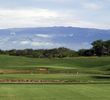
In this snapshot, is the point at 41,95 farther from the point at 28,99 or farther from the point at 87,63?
the point at 87,63

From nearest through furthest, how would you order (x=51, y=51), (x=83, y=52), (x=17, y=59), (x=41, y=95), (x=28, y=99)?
(x=28, y=99), (x=41, y=95), (x=17, y=59), (x=83, y=52), (x=51, y=51)

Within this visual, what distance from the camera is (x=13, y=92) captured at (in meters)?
20.0

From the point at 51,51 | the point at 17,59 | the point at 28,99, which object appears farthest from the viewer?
the point at 51,51

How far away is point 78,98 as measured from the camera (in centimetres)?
1800

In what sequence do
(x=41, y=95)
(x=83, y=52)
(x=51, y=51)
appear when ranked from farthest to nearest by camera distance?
1. (x=51, y=51)
2. (x=83, y=52)
3. (x=41, y=95)

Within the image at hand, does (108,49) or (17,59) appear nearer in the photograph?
(17,59)

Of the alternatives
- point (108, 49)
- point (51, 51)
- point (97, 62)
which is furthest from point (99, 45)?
point (97, 62)

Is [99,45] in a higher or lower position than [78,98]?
higher

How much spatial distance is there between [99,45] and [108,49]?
3.06 m

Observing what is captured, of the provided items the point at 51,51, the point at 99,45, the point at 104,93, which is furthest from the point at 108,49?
the point at 104,93

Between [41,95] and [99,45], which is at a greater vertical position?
[99,45]

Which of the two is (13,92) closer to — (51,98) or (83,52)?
(51,98)

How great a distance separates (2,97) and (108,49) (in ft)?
242

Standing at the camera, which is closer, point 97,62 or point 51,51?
point 97,62
